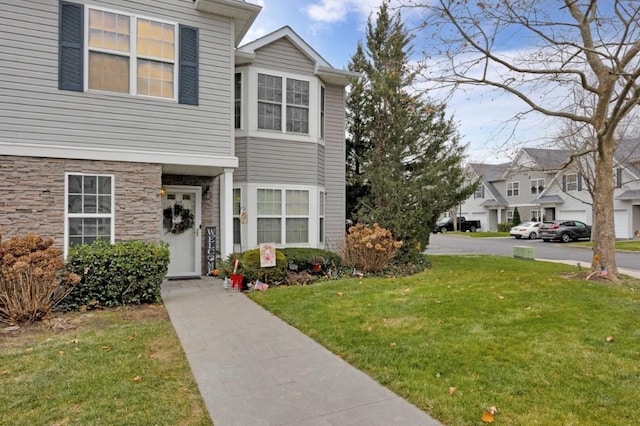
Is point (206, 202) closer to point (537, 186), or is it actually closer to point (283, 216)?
point (283, 216)

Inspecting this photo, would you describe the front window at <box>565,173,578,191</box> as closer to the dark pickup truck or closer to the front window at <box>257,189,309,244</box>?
the dark pickup truck

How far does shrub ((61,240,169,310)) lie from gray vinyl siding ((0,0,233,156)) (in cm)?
219

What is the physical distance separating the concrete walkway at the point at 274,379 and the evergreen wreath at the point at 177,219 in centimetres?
416

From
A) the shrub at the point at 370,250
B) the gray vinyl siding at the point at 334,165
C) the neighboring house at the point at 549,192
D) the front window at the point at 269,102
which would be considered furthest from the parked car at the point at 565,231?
the front window at the point at 269,102

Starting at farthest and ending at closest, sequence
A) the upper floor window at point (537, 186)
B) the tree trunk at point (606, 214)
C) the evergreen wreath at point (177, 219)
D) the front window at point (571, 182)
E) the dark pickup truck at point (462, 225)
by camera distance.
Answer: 1. the dark pickup truck at point (462, 225)
2. the upper floor window at point (537, 186)
3. the front window at point (571, 182)
4. the evergreen wreath at point (177, 219)
5. the tree trunk at point (606, 214)

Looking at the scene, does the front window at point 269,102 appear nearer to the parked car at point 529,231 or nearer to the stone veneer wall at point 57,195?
the stone veneer wall at point 57,195

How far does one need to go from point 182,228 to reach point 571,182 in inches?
1326

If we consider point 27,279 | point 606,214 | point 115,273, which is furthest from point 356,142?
point 27,279

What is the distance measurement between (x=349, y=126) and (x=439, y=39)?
5.10 m

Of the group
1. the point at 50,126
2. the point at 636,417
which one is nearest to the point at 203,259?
the point at 50,126

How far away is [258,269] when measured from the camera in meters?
8.75

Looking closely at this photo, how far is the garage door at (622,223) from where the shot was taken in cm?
2842

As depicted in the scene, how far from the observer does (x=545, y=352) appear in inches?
179

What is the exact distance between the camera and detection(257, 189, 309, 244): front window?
10.7 meters
